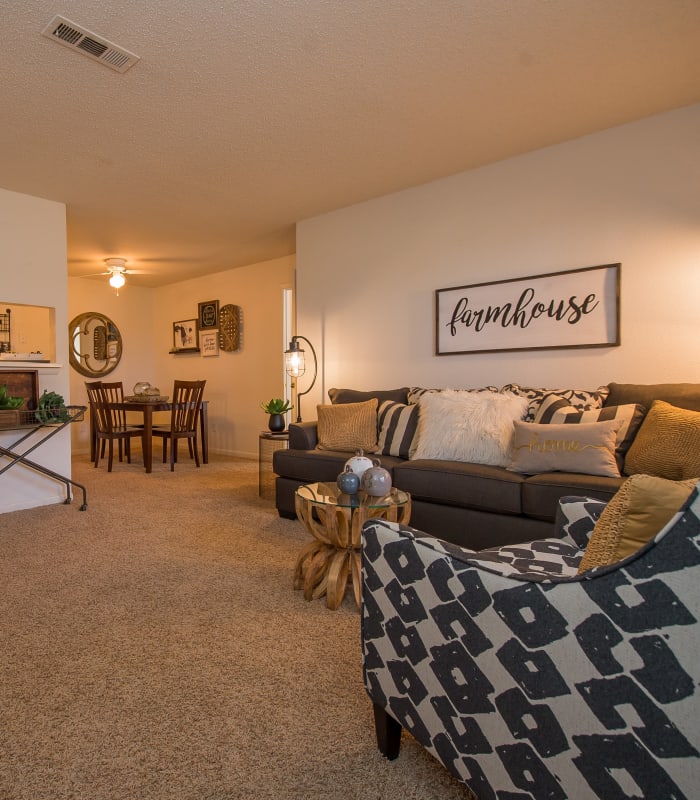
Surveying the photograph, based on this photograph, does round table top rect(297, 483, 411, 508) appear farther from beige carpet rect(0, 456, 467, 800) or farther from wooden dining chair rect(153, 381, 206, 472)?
wooden dining chair rect(153, 381, 206, 472)

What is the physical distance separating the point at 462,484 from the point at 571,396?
0.83 metres

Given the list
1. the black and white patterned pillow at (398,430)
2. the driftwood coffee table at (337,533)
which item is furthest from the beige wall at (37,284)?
the driftwood coffee table at (337,533)

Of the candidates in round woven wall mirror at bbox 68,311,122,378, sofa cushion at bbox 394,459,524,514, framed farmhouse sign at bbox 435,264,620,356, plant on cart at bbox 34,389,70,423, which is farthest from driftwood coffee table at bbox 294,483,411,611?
round woven wall mirror at bbox 68,311,122,378

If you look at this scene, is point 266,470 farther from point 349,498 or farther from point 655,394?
point 655,394

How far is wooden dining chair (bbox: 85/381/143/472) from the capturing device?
5.43 meters

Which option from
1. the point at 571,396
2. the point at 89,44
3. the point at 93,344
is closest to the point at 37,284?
the point at 89,44

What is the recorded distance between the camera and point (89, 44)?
2.20 meters

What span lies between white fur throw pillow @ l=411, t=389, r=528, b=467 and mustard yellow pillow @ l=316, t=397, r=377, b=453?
0.38 m

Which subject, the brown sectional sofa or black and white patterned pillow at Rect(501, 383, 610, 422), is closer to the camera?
the brown sectional sofa

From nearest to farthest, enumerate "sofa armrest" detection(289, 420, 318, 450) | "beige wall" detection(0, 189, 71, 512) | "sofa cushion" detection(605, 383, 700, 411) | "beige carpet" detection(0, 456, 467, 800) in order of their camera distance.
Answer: "beige carpet" detection(0, 456, 467, 800)
"sofa cushion" detection(605, 383, 700, 411)
"sofa armrest" detection(289, 420, 318, 450)
"beige wall" detection(0, 189, 71, 512)

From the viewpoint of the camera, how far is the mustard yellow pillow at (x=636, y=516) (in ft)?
2.64

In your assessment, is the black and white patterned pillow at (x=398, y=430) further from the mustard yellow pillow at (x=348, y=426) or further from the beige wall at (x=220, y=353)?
the beige wall at (x=220, y=353)

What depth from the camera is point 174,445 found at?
17.8ft

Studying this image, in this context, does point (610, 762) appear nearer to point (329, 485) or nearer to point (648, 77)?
point (329, 485)
